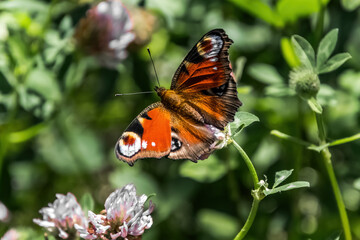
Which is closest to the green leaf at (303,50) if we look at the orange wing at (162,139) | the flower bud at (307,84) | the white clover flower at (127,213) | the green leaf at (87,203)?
the flower bud at (307,84)

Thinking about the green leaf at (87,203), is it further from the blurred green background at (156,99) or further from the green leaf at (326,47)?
the green leaf at (326,47)

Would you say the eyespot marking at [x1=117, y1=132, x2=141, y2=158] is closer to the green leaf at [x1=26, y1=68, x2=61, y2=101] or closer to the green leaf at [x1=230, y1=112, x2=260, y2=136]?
the green leaf at [x1=230, y1=112, x2=260, y2=136]

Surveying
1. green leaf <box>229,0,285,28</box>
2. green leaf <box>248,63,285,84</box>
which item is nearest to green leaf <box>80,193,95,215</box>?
green leaf <box>248,63,285,84</box>

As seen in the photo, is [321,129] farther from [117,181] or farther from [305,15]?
[117,181]

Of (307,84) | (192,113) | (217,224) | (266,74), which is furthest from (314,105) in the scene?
(217,224)

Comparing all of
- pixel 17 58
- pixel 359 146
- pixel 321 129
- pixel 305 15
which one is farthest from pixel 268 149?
pixel 17 58

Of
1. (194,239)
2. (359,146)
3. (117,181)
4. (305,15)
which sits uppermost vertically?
(305,15)
